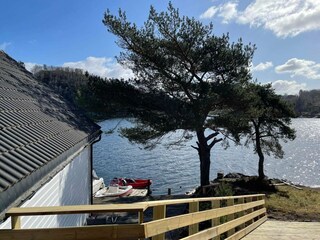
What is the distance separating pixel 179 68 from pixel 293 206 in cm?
805

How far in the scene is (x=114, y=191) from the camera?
22562 millimetres

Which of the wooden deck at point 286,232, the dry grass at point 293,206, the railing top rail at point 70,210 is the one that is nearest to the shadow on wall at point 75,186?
the wooden deck at point 286,232

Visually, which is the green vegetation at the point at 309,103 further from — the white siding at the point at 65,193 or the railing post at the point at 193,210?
the railing post at the point at 193,210

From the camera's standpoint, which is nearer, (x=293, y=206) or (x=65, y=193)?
(x=65, y=193)

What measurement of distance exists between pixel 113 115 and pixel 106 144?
38197 mm

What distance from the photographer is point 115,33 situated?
17594 millimetres

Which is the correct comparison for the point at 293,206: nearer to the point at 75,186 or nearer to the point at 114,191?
the point at 75,186

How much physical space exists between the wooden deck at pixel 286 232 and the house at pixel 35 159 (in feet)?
12.6

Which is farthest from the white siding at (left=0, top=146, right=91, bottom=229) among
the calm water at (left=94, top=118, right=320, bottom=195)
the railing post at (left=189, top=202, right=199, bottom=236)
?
the calm water at (left=94, top=118, right=320, bottom=195)

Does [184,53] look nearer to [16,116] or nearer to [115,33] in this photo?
[115,33]

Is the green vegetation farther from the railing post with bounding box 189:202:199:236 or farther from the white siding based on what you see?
the railing post with bounding box 189:202:199:236

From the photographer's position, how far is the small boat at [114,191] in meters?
22.0

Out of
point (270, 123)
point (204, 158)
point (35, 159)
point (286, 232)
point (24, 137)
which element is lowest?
point (286, 232)

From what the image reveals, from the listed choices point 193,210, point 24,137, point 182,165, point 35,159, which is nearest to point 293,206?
point 193,210
